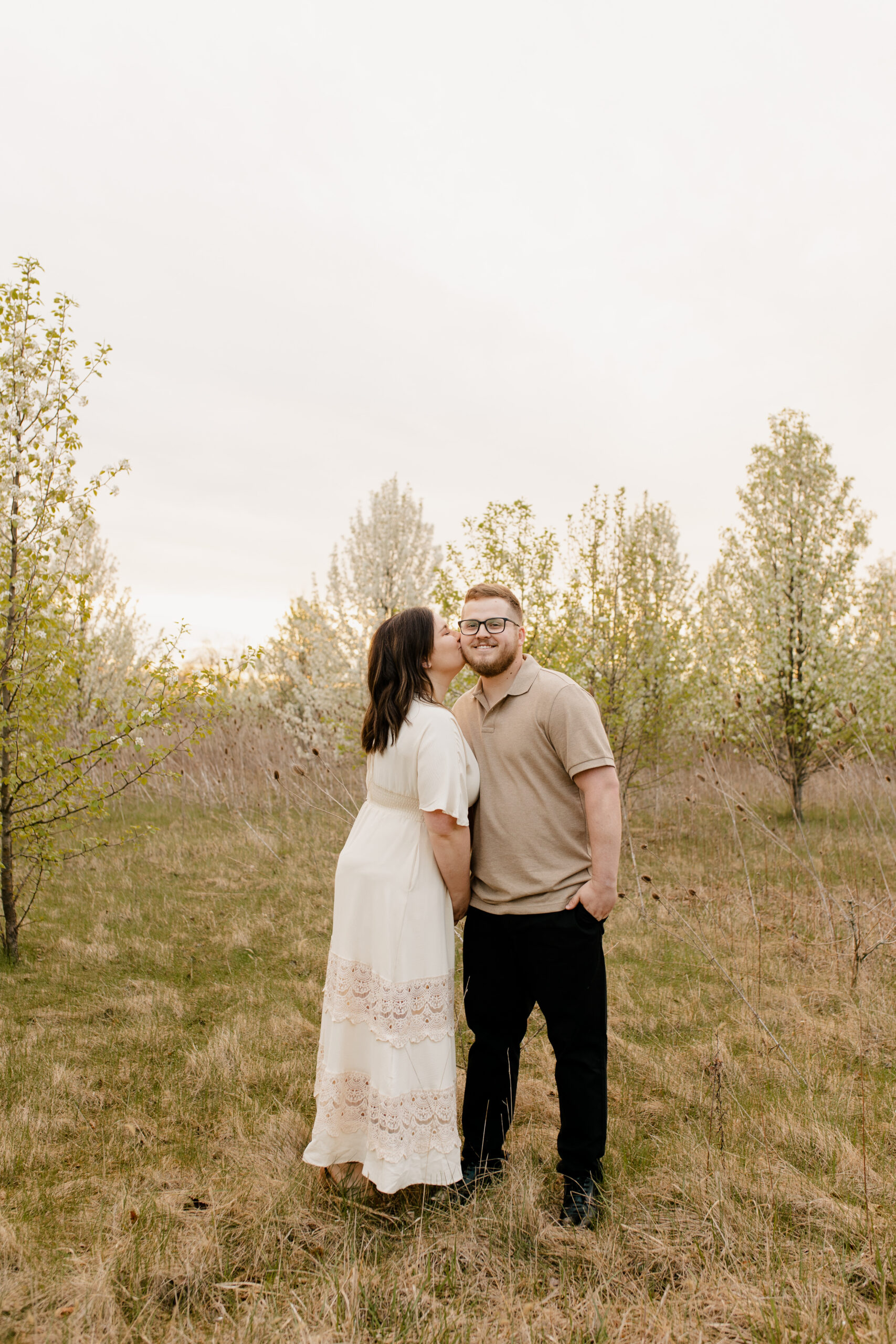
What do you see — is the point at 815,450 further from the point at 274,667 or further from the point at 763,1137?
the point at 274,667

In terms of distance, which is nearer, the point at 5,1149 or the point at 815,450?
the point at 5,1149

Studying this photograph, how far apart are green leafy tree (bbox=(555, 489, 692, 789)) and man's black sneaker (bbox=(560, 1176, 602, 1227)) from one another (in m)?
6.99

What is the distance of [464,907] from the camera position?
2.96 meters

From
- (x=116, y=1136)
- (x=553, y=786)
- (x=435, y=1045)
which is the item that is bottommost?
(x=116, y=1136)

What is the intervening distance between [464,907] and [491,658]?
0.93 m

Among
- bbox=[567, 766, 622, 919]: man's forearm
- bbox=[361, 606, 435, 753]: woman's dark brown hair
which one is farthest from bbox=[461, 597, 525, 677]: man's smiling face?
bbox=[567, 766, 622, 919]: man's forearm

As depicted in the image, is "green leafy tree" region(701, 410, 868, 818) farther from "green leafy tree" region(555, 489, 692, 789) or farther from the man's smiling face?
the man's smiling face

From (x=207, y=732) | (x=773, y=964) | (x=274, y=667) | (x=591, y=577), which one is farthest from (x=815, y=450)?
(x=274, y=667)

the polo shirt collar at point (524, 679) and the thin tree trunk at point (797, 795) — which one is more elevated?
the polo shirt collar at point (524, 679)

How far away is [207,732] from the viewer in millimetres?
5957

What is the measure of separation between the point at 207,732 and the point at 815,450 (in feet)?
32.2

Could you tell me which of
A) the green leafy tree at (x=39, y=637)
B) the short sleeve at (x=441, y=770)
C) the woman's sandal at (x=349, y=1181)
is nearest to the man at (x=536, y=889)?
the short sleeve at (x=441, y=770)

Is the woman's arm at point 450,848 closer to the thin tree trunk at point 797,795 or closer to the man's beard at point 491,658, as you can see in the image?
the man's beard at point 491,658

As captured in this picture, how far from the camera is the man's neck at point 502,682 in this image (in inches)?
117
